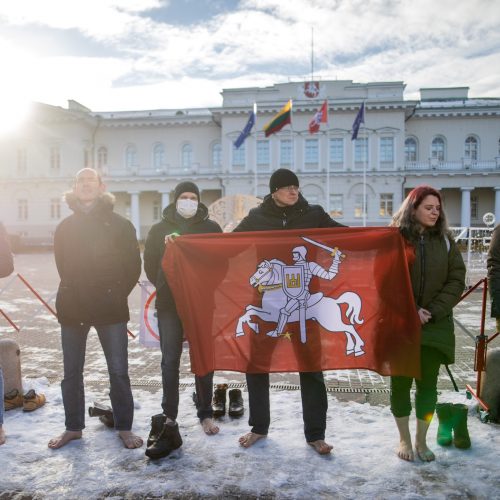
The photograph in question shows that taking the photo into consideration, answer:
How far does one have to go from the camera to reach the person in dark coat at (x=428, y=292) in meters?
3.47

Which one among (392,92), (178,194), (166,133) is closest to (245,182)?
(166,133)

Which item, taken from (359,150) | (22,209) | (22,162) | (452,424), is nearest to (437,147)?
(359,150)

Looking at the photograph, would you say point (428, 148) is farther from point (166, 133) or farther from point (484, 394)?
point (484, 394)

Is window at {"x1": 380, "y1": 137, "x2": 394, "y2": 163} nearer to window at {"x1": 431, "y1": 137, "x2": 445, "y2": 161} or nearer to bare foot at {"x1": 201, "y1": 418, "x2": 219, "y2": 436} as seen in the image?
window at {"x1": 431, "y1": 137, "x2": 445, "y2": 161}

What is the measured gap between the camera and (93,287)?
12.3 ft

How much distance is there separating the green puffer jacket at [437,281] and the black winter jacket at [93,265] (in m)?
2.32

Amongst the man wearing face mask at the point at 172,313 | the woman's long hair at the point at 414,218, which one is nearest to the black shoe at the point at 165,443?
the man wearing face mask at the point at 172,313

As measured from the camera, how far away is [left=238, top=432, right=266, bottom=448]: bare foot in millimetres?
3776

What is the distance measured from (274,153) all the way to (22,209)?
986 inches

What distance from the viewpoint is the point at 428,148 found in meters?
41.8

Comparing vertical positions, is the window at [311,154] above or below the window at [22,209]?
above

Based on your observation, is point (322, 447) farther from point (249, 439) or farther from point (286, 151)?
point (286, 151)

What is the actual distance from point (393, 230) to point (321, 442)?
70.2 inches

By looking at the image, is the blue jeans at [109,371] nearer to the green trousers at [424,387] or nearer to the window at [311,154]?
the green trousers at [424,387]
